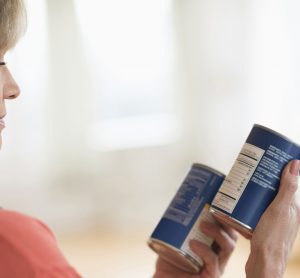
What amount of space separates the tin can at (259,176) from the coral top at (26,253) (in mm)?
349

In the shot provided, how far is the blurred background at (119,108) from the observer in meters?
3.64

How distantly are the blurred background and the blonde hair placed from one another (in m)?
2.80

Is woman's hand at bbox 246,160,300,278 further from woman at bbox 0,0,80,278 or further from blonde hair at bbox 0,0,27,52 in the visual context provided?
blonde hair at bbox 0,0,27,52

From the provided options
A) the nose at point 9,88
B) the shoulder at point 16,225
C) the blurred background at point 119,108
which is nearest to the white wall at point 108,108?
the blurred background at point 119,108

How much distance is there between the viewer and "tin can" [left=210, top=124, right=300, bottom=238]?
97 centimetres

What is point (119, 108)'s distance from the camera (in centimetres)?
381

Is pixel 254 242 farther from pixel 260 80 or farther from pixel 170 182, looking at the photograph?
pixel 170 182

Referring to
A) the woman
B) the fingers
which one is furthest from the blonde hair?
the fingers

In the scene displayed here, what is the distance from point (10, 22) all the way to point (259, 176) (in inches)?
17.9

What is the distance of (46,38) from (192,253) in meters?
2.80

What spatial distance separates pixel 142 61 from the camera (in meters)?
3.75

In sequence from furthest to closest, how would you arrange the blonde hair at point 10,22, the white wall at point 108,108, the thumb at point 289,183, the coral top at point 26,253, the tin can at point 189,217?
1. the white wall at point 108,108
2. the tin can at point 189,217
3. the thumb at point 289,183
4. the blonde hair at point 10,22
5. the coral top at point 26,253

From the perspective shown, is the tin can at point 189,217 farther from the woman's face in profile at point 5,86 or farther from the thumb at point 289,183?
the woman's face in profile at point 5,86

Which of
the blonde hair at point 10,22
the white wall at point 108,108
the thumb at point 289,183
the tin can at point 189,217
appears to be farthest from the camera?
the white wall at point 108,108
